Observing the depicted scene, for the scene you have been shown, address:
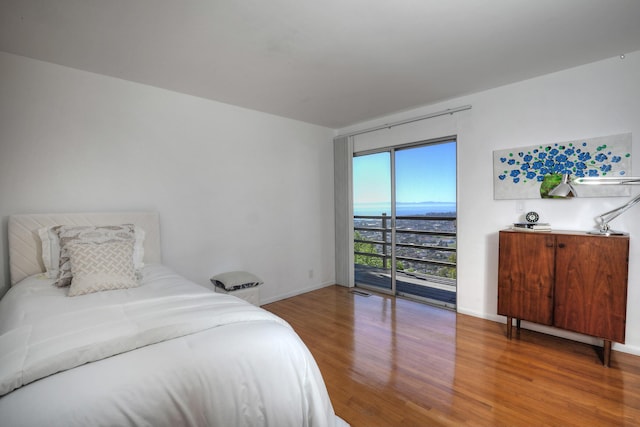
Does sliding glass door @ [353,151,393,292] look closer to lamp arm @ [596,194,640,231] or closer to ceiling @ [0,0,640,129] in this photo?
ceiling @ [0,0,640,129]

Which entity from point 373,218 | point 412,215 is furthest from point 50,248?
point 412,215

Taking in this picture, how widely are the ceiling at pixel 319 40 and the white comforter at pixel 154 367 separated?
69.7 inches

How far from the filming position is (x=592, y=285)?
234cm

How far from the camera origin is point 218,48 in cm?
223

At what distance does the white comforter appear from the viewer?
935 millimetres

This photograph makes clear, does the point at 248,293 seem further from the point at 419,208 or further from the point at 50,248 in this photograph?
the point at 419,208


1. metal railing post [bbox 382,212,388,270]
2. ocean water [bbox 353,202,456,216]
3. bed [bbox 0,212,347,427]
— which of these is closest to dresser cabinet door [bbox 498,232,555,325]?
ocean water [bbox 353,202,456,216]

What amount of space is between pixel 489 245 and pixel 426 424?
2.16m

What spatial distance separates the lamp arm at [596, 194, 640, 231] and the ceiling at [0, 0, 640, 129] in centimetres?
123

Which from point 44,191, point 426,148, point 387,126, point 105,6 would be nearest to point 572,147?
point 426,148

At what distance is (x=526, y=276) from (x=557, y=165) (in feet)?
3.62

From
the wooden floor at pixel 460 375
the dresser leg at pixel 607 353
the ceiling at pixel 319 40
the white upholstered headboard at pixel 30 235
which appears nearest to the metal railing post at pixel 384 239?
the wooden floor at pixel 460 375

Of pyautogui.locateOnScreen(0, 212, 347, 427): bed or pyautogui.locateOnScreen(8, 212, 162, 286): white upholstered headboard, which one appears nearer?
pyautogui.locateOnScreen(0, 212, 347, 427): bed

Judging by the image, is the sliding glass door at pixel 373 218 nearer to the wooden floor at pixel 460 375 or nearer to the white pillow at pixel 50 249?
the wooden floor at pixel 460 375
